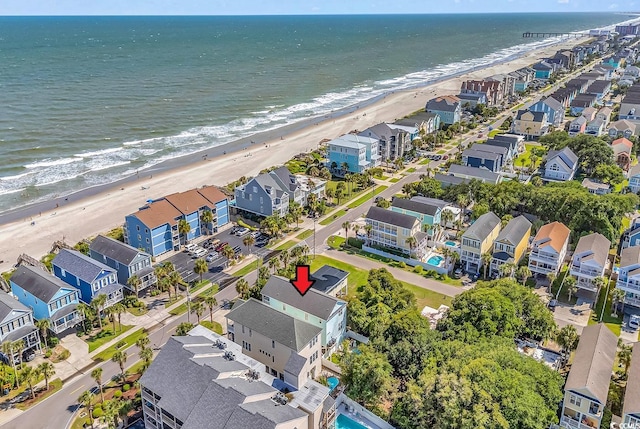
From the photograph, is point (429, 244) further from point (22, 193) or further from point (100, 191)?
point (22, 193)

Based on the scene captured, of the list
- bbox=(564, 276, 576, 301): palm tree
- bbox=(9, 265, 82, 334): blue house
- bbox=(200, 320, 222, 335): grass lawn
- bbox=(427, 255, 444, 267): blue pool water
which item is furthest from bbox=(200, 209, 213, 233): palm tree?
bbox=(564, 276, 576, 301): palm tree

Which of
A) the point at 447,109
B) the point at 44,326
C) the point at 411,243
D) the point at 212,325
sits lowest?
the point at 212,325

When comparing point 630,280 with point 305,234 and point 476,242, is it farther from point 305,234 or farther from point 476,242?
point 305,234

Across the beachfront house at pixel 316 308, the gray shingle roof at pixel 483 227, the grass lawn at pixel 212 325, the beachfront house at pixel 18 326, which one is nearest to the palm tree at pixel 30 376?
the beachfront house at pixel 18 326

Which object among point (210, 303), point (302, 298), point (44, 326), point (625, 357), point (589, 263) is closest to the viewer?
point (625, 357)


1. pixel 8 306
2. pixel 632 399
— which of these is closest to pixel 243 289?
pixel 8 306

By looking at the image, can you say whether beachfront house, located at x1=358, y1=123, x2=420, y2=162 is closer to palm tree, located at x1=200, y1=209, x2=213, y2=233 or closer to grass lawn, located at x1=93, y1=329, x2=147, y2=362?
palm tree, located at x1=200, y1=209, x2=213, y2=233
